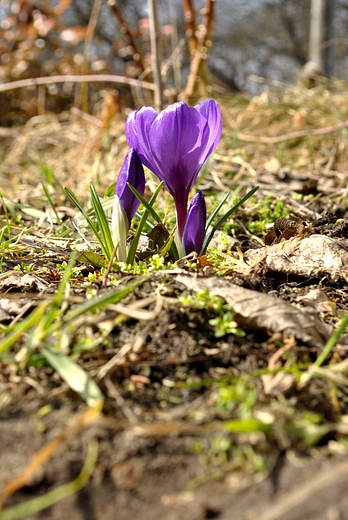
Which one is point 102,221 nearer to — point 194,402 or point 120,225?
point 120,225

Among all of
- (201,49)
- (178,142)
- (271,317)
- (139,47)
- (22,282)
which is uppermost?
(178,142)

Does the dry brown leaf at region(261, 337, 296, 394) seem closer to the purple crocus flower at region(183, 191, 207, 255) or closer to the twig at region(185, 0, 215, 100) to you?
the purple crocus flower at region(183, 191, 207, 255)

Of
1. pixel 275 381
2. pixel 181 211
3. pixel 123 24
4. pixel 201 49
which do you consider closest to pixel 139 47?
pixel 201 49

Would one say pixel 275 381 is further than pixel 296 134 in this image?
No

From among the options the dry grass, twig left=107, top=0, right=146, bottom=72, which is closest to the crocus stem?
the dry grass

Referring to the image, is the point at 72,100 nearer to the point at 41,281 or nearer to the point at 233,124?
the point at 233,124

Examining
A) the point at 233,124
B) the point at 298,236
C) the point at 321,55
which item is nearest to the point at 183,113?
the point at 298,236

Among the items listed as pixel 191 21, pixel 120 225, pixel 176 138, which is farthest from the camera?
pixel 191 21
